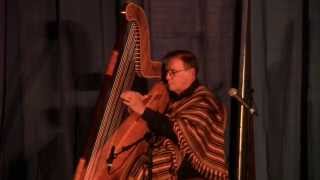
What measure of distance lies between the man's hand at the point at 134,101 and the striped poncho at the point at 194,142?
14 centimetres

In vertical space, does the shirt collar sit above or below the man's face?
below

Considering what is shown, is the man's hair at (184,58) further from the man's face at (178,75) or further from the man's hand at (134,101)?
the man's hand at (134,101)

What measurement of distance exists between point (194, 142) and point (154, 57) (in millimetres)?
908

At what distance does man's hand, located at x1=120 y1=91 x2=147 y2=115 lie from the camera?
1.88m

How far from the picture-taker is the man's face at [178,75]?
2078 mm

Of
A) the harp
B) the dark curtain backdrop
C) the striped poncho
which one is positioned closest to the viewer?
the harp

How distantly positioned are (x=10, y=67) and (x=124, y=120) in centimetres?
106

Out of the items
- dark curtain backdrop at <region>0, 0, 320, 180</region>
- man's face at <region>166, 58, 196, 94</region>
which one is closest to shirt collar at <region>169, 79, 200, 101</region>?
man's face at <region>166, 58, 196, 94</region>

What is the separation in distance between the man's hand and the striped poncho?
14 cm

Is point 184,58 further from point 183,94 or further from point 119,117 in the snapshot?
point 119,117

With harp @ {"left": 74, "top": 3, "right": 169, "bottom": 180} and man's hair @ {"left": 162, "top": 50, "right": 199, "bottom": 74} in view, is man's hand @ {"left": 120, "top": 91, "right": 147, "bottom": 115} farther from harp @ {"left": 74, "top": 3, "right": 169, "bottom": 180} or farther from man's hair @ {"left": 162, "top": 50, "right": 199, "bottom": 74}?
man's hair @ {"left": 162, "top": 50, "right": 199, "bottom": 74}

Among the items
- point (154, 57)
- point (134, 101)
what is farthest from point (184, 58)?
point (154, 57)

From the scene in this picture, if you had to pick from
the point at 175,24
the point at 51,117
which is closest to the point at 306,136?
the point at 175,24

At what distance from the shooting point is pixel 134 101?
74.8 inches
